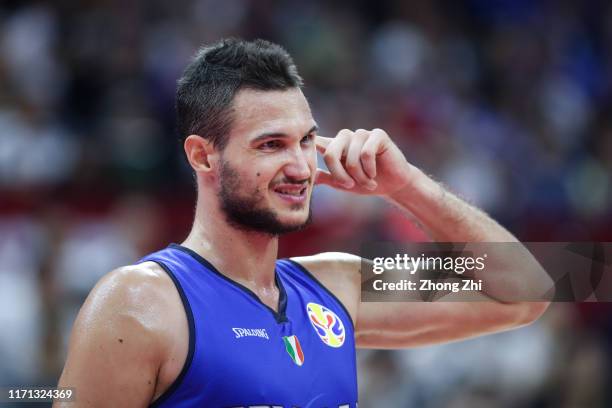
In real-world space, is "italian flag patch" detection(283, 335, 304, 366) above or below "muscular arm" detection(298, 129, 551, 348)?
below

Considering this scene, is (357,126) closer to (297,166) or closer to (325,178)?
(325,178)

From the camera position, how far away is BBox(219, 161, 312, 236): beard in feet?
13.8

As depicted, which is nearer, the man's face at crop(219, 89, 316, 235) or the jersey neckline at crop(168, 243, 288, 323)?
the man's face at crop(219, 89, 316, 235)

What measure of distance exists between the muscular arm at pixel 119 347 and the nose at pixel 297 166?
2.60 feet

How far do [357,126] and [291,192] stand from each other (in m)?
7.00

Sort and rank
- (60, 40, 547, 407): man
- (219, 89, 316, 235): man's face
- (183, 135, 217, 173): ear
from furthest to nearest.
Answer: (183, 135, 217, 173): ear < (219, 89, 316, 235): man's face < (60, 40, 547, 407): man

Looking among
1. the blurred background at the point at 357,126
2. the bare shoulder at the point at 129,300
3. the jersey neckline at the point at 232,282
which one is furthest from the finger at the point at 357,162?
the blurred background at the point at 357,126

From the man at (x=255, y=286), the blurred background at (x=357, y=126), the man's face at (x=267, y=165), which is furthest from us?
the blurred background at (x=357, y=126)

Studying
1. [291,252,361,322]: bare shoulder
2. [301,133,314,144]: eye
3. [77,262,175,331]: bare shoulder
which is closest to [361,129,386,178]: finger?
[301,133,314,144]: eye

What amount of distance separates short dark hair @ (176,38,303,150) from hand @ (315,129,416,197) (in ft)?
1.24

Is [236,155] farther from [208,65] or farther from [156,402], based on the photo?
[156,402]

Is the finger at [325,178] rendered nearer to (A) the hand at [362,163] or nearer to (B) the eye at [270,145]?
(A) the hand at [362,163]

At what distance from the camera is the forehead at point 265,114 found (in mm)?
4199

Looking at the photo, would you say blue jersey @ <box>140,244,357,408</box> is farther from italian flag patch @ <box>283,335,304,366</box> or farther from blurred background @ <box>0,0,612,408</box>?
blurred background @ <box>0,0,612,408</box>
